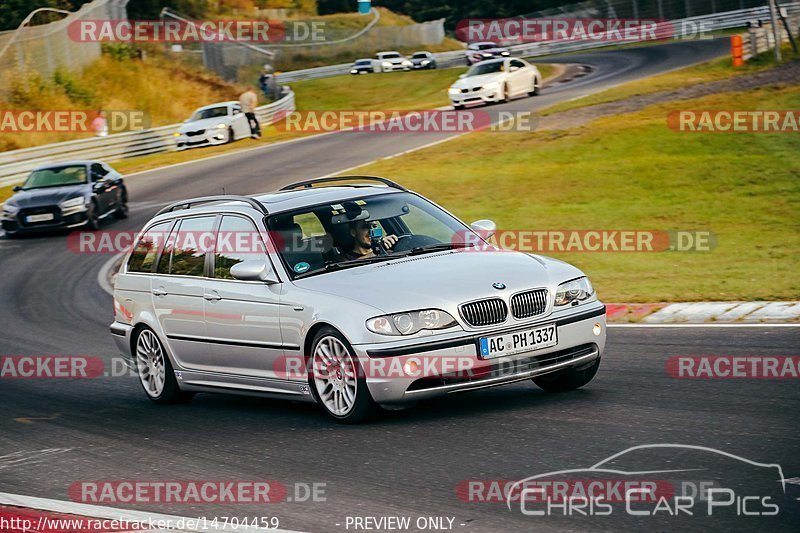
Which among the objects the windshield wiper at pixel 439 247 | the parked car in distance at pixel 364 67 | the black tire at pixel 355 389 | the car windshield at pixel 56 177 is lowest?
the parked car in distance at pixel 364 67

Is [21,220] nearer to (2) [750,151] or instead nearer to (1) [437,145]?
(1) [437,145]

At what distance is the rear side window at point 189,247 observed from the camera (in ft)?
32.0

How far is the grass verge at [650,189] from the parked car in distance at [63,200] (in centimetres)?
583

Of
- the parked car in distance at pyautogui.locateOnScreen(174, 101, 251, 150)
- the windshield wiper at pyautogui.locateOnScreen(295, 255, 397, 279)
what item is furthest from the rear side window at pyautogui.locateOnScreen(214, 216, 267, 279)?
the parked car in distance at pyautogui.locateOnScreen(174, 101, 251, 150)

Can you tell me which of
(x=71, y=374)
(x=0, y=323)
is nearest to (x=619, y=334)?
(x=71, y=374)

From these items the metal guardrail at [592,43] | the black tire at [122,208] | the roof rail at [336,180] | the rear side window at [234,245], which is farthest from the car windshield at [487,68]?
the rear side window at [234,245]

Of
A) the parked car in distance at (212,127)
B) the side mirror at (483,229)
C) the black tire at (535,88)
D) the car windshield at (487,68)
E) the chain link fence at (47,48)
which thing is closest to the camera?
the side mirror at (483,229)

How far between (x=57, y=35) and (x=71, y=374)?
35133 mm

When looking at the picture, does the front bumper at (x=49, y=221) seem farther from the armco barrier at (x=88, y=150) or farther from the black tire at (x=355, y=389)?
the black tire at (x=355, y=389)

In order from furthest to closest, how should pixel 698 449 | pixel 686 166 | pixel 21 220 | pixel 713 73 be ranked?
pixel 713 73
pixel 21 220
pixel 686 166
pixel 698 449

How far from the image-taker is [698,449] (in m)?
6.73

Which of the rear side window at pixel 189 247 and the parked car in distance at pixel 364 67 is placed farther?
the parked car in distance at pixel 364 67

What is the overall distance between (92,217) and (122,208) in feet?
4.55

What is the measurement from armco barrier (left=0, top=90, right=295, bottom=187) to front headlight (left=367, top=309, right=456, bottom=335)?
89.9ft
